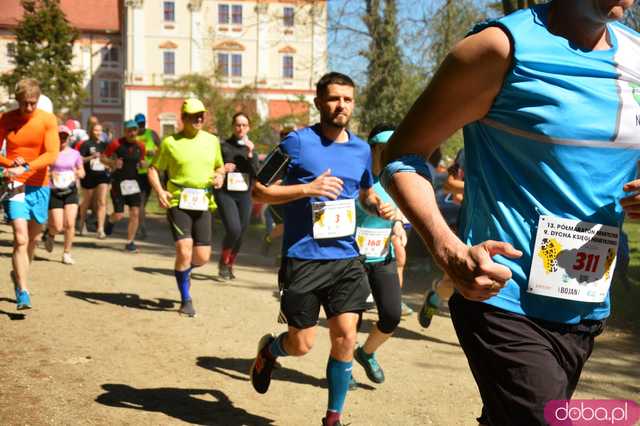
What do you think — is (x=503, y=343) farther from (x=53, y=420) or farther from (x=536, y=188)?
(x=53, y=420)

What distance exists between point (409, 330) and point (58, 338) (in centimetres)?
330

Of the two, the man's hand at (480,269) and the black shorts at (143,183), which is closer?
the man's hand at (480,269)

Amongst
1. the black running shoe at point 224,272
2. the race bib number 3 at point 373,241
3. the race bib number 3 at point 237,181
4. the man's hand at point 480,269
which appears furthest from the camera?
the race bib number 3 at point 237,181

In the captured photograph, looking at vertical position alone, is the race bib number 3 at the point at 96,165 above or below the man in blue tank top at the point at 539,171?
below

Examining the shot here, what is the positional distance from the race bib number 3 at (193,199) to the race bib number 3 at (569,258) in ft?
21.3

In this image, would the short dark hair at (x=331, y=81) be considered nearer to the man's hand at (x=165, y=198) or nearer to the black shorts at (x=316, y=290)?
the black shorts at (x=316, y=290)

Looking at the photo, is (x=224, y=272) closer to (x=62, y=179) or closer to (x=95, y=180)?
(x=62, y=179)

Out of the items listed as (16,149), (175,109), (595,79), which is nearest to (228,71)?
(175,109)

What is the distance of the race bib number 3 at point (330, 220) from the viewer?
16.9ft

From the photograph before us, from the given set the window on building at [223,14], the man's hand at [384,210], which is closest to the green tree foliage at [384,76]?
the man's hand at [384,210]

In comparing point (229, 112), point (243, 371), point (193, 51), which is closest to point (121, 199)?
point (243, 371)

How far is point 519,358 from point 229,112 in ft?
80.3

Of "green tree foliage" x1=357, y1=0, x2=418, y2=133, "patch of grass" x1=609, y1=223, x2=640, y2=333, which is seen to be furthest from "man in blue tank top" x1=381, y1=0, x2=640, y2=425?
"green tree foliage" x1=357, y1=0, x2=418, y2=133

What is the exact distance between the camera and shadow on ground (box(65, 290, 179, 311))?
29.3ft
